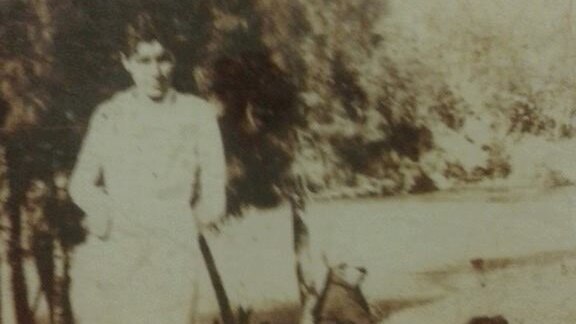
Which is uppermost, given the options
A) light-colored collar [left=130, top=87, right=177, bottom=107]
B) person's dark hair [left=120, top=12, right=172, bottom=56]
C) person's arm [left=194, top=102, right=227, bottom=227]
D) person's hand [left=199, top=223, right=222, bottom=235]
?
person's dark hair [left=120, top=12, right=172, bottom=56]

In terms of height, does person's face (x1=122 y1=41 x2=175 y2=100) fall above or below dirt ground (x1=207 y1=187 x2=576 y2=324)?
above

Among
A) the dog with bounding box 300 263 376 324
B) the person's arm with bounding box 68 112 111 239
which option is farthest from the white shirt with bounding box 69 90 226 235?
the dog with bounding box 300 263 376 324

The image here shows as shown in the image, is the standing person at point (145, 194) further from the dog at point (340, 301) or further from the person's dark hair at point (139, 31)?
the dog at point (340, 301)

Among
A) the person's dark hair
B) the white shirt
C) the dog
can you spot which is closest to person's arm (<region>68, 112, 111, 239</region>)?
the white shirt

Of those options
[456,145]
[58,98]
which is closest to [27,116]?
[58,98]

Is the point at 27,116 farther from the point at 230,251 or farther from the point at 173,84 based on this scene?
the point at 230,251

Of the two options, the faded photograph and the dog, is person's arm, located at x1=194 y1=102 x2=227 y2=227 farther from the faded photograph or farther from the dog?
the dog

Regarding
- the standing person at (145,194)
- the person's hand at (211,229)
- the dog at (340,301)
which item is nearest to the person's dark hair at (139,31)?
the standing person at (145,194)
